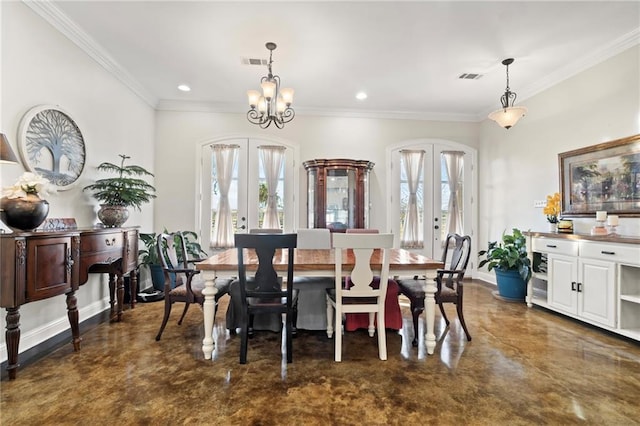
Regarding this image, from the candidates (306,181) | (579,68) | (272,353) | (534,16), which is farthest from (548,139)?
(272,353)

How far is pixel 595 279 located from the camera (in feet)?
9.75

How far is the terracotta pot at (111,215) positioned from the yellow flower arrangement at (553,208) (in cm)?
488

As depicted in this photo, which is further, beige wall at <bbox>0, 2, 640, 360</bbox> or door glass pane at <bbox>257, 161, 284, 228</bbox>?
door glass pane at <bbox>257, 161, 284, 228</bbox>

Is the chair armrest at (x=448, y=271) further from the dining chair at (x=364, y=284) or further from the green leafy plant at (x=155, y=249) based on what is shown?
the green leafy plant at (x=155, y=249)

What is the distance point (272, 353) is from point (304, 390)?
1.93ft

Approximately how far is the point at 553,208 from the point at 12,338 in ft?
17.0

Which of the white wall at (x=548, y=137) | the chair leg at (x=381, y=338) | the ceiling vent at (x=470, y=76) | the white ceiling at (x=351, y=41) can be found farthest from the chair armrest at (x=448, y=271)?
the ceiling vent at (x=470, y=76)

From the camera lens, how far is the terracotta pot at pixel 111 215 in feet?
10.3

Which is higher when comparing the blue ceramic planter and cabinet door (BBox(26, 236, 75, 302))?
cabinet door (BBox(26, 236, 75, 302))

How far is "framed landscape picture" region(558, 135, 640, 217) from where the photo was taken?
10.0 ft

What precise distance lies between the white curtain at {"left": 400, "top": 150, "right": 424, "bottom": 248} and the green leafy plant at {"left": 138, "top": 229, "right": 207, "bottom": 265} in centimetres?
331

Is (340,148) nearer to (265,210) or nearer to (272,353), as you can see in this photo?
(265,210)

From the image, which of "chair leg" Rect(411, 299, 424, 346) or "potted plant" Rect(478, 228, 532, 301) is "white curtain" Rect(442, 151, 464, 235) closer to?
"potted plant" Rect(478, 228, 532, 301)

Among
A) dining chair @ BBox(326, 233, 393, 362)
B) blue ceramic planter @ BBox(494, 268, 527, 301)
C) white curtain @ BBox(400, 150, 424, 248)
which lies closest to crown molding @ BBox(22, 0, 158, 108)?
dining chair @ BBox(326, 233, 393, 362)
